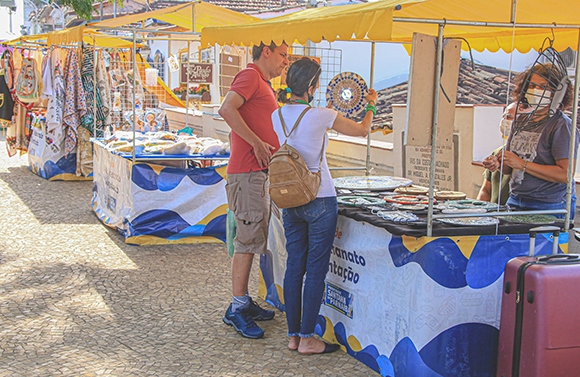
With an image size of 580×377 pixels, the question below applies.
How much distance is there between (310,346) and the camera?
4.05 metres

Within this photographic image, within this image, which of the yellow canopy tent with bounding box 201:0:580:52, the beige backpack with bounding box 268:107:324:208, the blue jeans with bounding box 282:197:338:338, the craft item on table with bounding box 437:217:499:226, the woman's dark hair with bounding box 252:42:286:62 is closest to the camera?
the yellow canopy tent with bounding box 201:0:580:52

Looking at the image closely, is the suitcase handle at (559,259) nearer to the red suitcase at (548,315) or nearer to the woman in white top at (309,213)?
the red suitcase at (548,315)

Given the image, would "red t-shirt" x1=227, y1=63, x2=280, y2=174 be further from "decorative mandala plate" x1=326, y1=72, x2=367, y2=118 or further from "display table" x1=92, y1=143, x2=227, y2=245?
"display table" x1=92, y1=143, x2=227, y2=245

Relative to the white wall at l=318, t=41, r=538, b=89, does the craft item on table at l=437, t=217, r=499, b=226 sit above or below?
below

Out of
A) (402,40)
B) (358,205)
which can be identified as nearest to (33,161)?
(402,40)

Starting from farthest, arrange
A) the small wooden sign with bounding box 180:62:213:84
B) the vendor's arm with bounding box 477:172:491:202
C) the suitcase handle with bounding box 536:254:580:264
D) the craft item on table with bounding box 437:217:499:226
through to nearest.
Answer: the small wooden sign with bounding box 180:62:213:84 → the vendor's arm with bounding box 477:172:491:202 → the craft item on table with bounding box 437:217:499:226 → the suitcase handle with bounding box 536:254:580:264

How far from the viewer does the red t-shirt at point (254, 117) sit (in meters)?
4.39

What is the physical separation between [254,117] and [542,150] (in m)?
1.79

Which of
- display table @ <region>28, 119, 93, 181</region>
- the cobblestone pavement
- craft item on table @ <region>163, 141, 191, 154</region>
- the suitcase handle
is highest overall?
craft item on table @ <region>163, 141, 191, 154</region>

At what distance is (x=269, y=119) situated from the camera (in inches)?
178

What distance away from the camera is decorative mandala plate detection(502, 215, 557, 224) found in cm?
373

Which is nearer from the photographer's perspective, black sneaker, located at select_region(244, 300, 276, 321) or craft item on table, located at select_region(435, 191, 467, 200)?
craft item on table, located at select_region(435, 191, 467, 200)

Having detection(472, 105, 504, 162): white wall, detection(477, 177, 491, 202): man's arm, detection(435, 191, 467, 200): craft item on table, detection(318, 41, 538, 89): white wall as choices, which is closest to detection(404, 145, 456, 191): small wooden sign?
detection(472, 105, 504, 162): white wall

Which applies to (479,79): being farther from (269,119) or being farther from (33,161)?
(269,119)
